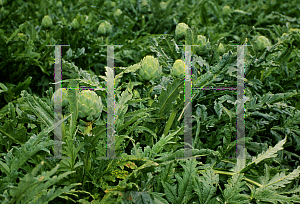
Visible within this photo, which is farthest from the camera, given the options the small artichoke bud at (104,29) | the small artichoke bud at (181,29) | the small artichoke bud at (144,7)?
the small artichoke bud at (144,7)

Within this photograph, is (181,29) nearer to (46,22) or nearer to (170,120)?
(170,120)

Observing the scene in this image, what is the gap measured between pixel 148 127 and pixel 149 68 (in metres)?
0.21

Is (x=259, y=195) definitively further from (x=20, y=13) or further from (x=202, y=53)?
(x=20, y=13)

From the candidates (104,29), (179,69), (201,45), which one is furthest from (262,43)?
(104,29)

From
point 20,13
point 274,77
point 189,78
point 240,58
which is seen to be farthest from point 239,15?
point 20,13

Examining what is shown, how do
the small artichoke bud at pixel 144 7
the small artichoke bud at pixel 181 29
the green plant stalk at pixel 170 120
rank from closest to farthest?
the green plant stalk at pixel 170 120, the small artichoke bud at pixel 181 29, the small artichoke bud at pixel 144 7

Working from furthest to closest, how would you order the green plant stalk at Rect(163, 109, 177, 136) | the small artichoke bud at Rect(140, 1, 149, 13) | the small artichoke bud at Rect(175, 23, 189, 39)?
the small artichoke bud at Rect(140, 1, 149, 13) < the small artichoke bud at Rect(175, 23, 189, 39) < the green plant stalk at Rect(163, 109, 177, 136)

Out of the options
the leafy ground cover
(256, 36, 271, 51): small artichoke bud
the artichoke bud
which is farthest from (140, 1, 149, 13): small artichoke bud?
(256, 36, 271, 51): small artichoke bud

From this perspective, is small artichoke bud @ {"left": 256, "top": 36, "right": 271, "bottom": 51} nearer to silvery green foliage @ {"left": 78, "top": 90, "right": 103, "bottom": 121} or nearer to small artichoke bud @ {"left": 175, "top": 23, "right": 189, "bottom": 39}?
small artichoke bud @ {"left": 175, "top": 23, "right": 189, "bottom": 39}

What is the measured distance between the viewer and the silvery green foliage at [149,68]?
1.01 metres

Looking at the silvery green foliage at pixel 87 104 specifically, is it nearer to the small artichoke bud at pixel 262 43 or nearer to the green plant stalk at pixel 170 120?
the green plant stalk at pixel 170 120

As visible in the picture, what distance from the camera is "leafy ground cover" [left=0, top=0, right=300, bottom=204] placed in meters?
0.78

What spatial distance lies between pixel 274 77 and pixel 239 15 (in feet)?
3.16

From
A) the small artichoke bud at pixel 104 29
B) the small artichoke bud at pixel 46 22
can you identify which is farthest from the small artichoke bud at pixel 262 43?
the small artichoke bud at pixel 46 22
